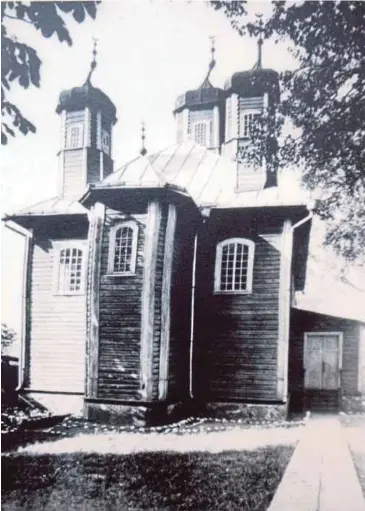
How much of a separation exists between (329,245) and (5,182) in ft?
9.15

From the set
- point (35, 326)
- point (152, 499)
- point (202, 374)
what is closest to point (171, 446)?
point (152, 499)

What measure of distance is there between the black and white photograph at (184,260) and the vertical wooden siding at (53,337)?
0.02m

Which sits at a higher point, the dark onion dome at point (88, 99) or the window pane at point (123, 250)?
the dark onion dome at point (88, 99)

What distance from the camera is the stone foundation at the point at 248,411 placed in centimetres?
539

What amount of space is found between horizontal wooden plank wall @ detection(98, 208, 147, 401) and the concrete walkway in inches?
69.2

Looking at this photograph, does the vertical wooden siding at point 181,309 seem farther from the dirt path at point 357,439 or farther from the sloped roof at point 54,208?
the dirt path at point 357,439

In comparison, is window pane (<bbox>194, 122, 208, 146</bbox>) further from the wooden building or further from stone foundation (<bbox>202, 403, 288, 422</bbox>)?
stone foundation (<bbox>202, 403, 288, 422</bbox>)

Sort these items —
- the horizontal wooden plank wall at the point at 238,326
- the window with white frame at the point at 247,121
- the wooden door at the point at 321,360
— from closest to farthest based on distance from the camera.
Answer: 1. the window with white frame at the point at 247,121
2. the horizontal wooden plank wall at the point at 238,326
3. the wooden door at the point at 321,360

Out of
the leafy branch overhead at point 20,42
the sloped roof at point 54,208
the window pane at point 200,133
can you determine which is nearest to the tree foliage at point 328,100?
the window pane at point 200,133

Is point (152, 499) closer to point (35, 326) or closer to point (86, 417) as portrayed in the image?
point (86, 417)

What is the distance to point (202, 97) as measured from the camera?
16.6ft

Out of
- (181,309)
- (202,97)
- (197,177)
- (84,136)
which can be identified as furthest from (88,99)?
(181,309)

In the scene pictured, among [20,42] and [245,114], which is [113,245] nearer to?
[245,114]

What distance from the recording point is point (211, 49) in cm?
459
